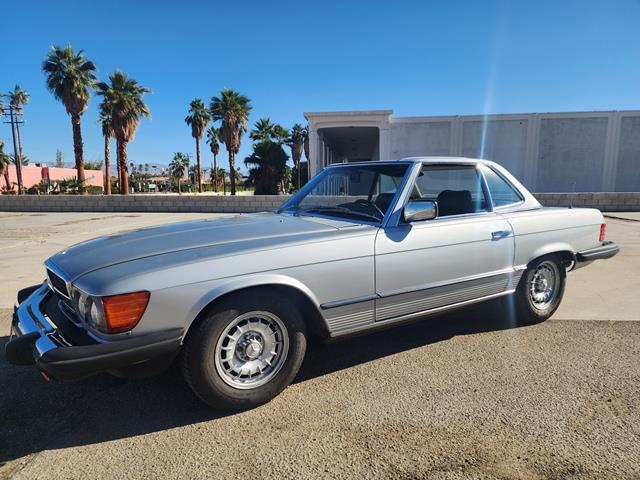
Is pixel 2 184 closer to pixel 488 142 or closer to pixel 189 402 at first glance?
pixel 488 142

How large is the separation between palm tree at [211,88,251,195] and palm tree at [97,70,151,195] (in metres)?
10.6

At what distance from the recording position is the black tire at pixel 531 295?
3.95m

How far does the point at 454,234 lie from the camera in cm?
333

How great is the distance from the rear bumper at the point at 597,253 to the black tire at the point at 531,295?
0.24 m

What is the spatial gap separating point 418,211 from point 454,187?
1.10 meters

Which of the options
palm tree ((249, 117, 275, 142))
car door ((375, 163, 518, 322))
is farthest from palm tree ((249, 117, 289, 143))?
car door ((375, 163, 518, 322))

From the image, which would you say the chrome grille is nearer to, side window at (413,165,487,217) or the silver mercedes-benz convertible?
the silver mercedes-benz convertible

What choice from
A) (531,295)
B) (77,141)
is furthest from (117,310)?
(77,141)

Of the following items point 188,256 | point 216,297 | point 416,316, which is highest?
point 188,256

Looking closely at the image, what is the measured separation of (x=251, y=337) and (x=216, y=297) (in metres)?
0.39

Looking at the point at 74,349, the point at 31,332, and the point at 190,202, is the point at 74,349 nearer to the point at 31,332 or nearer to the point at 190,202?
the point at 31,332

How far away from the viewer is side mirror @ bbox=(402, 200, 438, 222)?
306 cm

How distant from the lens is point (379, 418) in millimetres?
2570

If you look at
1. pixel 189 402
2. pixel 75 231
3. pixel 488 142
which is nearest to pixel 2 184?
pixel 75 231
